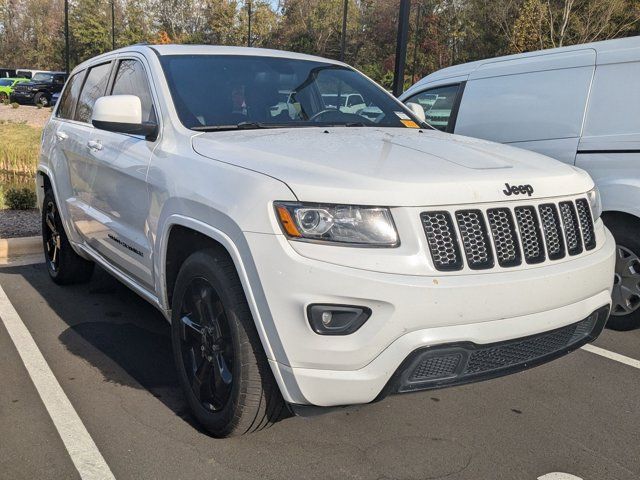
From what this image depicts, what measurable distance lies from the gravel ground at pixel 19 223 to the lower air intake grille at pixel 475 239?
5.93 meters

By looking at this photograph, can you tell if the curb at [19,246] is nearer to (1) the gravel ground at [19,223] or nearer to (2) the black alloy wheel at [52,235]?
(1) the gravel ground at [19,223]

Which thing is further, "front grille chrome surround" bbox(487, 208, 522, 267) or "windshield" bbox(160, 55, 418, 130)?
"windshield" bbox(160, 55, 418, 130)

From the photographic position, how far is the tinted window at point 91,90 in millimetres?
4477

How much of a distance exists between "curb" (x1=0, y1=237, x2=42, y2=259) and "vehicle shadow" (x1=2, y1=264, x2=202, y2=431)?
87 cm

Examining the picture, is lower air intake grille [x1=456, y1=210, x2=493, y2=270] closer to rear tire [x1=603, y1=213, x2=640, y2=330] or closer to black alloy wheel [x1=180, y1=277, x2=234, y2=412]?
black alloy wheel [x1=180, y1=277, x2=234, y2=412]

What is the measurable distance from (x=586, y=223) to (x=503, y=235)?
64 cm

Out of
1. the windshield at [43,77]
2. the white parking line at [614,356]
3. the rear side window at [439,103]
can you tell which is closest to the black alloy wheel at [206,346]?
the white parking line at [614,356]

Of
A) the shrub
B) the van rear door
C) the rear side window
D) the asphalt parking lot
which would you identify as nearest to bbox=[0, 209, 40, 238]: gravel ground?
the shrub

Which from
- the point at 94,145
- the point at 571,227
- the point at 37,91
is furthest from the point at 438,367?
the point at 37,91

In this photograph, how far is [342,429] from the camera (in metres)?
3.05

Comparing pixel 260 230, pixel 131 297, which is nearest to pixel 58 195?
pixel 131 297

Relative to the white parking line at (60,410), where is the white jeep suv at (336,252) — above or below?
above

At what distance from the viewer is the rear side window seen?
577 cm

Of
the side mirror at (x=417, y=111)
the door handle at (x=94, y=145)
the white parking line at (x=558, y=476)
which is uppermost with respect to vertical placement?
the side mirror at (x=417, y=111)
